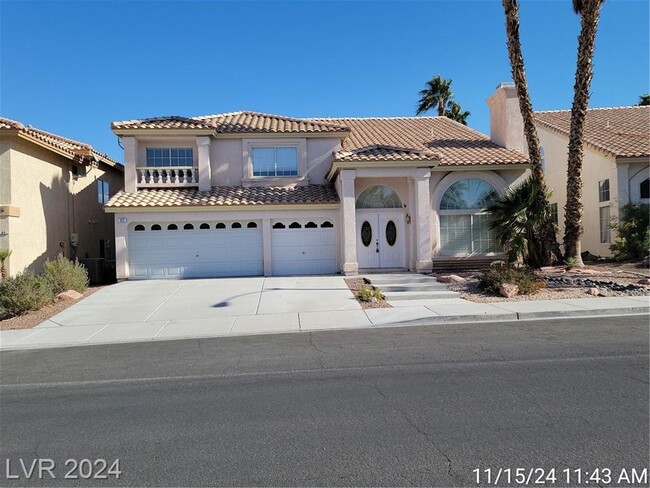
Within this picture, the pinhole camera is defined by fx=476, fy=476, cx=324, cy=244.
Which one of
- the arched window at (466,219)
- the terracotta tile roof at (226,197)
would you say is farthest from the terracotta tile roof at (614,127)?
the terracotta tile roof at (226,197)

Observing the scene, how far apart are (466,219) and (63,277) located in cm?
1478

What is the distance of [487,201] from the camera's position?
1930 cm

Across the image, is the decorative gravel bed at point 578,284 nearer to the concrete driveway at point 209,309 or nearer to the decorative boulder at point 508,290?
the decorative boulder at point 508,290

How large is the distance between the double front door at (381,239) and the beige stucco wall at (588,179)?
7.78 metres

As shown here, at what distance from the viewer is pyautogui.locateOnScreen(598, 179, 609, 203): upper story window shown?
19.6 metres

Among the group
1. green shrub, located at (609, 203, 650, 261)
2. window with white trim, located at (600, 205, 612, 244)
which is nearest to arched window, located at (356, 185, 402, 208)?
green shrub, located at (609, 203, 650, 261)

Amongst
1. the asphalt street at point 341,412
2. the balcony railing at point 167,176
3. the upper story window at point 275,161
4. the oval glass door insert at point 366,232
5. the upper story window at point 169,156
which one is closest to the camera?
the asphalt street at point 341,412

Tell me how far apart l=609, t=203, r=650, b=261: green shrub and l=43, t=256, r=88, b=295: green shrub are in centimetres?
1912

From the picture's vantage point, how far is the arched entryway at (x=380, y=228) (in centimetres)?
1869

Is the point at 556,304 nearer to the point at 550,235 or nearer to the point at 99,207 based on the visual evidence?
the point at 550,235

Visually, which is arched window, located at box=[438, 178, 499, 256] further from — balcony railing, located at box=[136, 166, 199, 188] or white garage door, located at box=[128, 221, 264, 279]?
balcony railing, located at box=[136, 166, 199, 188]

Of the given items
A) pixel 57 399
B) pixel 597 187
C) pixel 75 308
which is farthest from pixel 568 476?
pixel 597 187

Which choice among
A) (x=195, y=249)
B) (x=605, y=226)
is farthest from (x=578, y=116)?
(x=195, y=249)

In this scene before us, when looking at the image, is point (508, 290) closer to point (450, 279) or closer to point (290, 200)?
point (450, 279)
